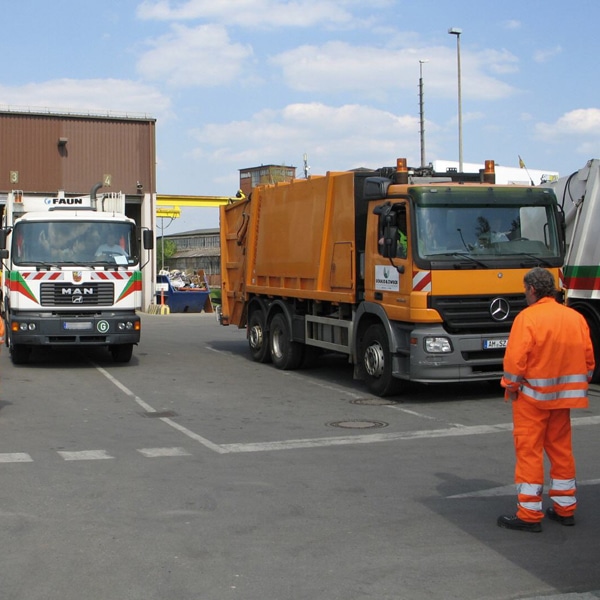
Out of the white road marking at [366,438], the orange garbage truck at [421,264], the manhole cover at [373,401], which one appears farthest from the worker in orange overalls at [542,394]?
the manhole cover at [373,401]

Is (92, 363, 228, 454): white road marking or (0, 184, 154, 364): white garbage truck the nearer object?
(92, 363, 228, 454): white road marking

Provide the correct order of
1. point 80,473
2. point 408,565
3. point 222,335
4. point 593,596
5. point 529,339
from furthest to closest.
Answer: point 222,335 < point 80,473 < point 529,339 < point 408,565 < point 593,596

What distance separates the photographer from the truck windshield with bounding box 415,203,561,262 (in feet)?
38.7

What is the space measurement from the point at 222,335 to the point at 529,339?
18.2 meters

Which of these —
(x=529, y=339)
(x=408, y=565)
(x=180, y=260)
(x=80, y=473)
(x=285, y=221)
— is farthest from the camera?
(x=180, y=260)

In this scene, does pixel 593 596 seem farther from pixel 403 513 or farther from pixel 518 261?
pixel 518 261

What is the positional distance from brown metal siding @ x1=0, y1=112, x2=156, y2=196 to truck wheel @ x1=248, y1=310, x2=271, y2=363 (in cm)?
2414

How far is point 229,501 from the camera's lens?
7.05m

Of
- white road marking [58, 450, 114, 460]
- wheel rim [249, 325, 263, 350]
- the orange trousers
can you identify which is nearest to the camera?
the orange trousers

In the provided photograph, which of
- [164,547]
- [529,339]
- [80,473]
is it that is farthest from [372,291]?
[164,547]

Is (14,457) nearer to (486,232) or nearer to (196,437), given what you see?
(196,437)

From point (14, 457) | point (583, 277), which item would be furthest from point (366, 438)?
point (583, 277)

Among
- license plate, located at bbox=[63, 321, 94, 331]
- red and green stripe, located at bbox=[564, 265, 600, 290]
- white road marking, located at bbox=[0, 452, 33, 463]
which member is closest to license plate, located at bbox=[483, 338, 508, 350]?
red and green stripe, located at bbox=[564, 265, 600, 290]

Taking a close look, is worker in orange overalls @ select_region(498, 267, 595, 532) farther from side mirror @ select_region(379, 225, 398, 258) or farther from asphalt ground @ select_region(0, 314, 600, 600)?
side mirror @ select_region(379, 225, 398, 258)
